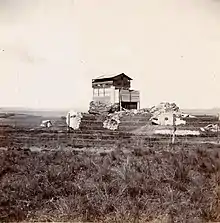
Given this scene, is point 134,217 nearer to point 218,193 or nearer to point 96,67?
point 218,193

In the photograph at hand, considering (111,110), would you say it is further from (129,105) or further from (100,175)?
(100,175)

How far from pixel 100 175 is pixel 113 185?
0.08m

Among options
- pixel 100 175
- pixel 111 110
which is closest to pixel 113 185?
pixel 100 175

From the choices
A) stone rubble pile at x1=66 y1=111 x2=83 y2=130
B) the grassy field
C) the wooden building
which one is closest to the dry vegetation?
the grassy field

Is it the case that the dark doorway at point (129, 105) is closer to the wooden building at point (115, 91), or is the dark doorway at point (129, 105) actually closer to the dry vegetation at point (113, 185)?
the wooden building at point (115, 91)

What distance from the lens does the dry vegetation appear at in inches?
74.7

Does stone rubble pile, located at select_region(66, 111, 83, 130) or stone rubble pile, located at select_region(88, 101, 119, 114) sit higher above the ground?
stone rubble pile, located at select_region(88, 101, 119, 114)

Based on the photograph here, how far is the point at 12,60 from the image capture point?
1.99 metres

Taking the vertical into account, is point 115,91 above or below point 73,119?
above

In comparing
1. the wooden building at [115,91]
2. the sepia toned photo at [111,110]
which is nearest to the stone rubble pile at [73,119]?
the sepia toned photo at [111,110]

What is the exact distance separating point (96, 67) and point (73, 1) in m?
0.34

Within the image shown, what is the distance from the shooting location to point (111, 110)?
200cm

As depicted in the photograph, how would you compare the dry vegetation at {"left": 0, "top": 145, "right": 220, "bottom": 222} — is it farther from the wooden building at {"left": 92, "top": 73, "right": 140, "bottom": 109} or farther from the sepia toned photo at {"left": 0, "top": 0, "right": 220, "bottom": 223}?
the wooden building at {"left": 92, "top": 73, "right": 140, "bottom": 109}

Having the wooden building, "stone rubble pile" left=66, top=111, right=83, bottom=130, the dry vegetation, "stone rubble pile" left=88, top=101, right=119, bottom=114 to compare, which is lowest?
the dry vegetation
